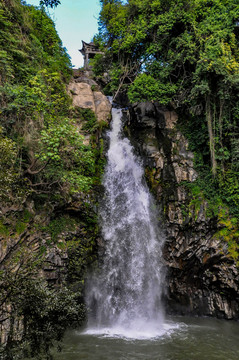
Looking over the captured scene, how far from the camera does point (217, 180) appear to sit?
41.2ft

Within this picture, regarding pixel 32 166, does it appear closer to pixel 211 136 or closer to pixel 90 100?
pixel 90 100

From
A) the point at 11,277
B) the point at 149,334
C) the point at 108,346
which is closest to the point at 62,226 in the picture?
the point at 108,346

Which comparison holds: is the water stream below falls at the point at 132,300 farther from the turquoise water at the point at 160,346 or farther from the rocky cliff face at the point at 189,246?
the rocky cliff face at the point at 189,246

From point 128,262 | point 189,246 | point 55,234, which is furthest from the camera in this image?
point 189,246

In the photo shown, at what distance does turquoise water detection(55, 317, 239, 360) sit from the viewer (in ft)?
24.0

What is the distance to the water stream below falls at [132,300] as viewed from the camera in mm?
7730

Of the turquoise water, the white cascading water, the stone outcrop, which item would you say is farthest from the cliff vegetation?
the turquoise water

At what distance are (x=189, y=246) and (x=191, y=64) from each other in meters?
11.2

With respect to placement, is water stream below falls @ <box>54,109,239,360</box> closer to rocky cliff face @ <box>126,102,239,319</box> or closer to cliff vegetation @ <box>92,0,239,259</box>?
rocky cliff face @ <box>126,102,239,319</box>

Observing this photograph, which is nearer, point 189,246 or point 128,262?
point 128,262

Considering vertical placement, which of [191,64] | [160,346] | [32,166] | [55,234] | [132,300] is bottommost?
[160,346]

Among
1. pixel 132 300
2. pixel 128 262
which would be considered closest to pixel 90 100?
pixel 128 262

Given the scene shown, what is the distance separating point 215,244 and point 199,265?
1.32m

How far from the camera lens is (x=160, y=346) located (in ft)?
26.1
